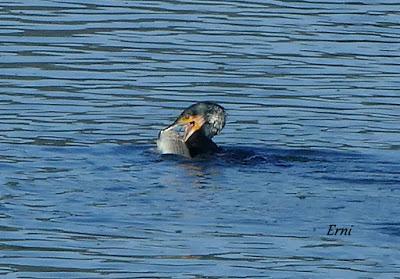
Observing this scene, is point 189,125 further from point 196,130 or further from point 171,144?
point 171,144


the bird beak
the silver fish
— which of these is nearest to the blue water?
the silver fish

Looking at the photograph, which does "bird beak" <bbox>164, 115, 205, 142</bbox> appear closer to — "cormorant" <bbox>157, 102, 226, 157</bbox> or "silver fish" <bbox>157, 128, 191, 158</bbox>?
"cormorant" <bbox>157, 102, 226, 157</bbox>

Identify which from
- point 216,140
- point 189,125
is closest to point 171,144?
point 189,125

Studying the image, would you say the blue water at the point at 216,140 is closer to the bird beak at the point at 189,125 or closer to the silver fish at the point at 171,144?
the silver fish at the point at 171,144

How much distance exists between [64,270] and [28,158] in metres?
3.41

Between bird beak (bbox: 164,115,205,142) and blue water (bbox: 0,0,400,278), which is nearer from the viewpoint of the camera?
blue water (bbox: 0,0,400,278)

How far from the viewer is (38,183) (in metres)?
13.1

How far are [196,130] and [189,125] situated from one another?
8 centimetres

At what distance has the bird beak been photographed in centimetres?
1524

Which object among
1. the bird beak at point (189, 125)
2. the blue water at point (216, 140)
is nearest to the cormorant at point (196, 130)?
the bird beak at point (189, 125)

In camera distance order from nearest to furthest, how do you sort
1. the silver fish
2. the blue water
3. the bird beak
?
1. the blue water
2. the silver fish
3. the bird beak

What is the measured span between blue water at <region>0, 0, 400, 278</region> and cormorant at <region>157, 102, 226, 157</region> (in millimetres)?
237

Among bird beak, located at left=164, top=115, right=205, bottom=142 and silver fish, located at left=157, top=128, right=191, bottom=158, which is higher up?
bird beak, located at left=164, top=115, right=205, bottom=142

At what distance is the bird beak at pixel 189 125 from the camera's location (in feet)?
50.0
